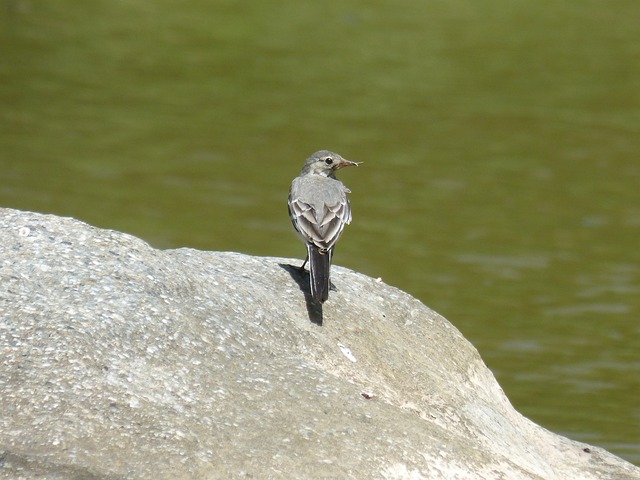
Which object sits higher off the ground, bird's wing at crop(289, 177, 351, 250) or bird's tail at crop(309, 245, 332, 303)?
bird's wing at crop(289, 177, 351, 250)

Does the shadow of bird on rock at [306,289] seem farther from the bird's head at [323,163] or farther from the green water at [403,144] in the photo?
the green water at [403,144]

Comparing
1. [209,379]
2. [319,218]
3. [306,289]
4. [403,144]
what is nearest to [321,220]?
[319,218]

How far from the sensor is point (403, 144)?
2412 centimetres

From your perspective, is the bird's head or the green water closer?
the bird's head

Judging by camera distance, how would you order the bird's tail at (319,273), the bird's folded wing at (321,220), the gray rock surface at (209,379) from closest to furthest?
the gray rock surface at (209,379) → the bird's tail at (319,273) → the bird's folded wing at (321,220)

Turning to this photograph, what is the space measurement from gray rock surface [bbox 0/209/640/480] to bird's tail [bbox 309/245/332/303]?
175 millimetres

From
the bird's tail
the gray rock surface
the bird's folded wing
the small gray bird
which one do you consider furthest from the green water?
the bird's tail

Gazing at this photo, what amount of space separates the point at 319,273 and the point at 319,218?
802 mm

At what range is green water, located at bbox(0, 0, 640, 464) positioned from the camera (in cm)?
1727

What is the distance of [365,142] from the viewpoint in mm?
23859

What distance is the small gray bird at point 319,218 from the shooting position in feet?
27.1

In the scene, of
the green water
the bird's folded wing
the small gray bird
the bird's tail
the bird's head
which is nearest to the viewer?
the bird's tail

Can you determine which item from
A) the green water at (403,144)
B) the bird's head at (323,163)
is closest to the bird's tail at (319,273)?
the bird's head at (323,163)

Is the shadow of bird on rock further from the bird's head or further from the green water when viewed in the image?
the green water
